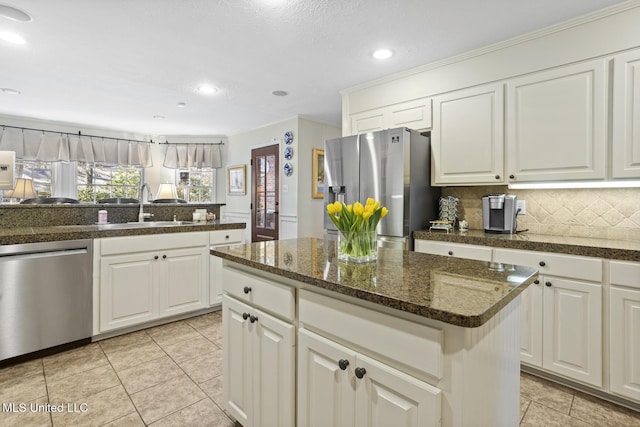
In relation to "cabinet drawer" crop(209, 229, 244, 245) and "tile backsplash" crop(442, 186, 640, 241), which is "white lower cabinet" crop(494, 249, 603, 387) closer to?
"tile backsplash" crop(442, 186, 640, 241)

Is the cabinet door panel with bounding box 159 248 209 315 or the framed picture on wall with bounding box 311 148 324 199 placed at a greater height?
the framed picture on wall with bounding box 311 148 324 199

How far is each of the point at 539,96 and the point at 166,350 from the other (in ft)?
10.9

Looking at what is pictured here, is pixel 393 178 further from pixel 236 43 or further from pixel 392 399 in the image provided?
pixel 392 399

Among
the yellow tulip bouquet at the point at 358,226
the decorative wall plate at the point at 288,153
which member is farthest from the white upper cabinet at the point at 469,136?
the decorative wall plate at the point at 288,153

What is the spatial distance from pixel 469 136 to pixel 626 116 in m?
0.95

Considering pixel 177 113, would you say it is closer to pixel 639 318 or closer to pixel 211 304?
pixel 211 304

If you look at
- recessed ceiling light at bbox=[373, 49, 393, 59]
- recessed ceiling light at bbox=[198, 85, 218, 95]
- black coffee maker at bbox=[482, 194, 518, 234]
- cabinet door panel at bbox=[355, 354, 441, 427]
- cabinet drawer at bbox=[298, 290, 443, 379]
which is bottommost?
cabinet door panel at bbox=[355, 354, 441, 427]

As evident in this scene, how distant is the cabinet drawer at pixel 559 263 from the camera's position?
1.83 metres

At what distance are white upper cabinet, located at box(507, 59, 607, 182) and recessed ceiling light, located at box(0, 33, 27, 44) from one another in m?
3.93

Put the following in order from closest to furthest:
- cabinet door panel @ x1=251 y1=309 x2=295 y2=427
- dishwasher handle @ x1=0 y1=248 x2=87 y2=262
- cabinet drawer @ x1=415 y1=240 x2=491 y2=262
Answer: cabinet door panel @ x1=251 y1=309 x2=295 y2=427 < dishwasher handle @ x1=0 y1=248 x2=87 y2=262 < cabinet drawer @ x1=415 y1=240 x2=491 y2=262

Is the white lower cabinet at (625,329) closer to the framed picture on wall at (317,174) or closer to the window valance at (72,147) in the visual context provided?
the framed picture on wall at (317,174)

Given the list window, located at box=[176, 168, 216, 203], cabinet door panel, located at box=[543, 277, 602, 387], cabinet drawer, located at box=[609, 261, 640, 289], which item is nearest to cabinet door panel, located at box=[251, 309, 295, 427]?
cabinet door panel, located at box=[543, 277, 602, 387]

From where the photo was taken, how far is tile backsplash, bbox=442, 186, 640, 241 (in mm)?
2215

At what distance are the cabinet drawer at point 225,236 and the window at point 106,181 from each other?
4.27 metres
